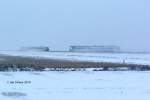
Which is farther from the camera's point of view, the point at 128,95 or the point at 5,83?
the point at 5,83

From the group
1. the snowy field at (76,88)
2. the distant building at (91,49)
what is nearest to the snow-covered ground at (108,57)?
the snowy field at (76,88)

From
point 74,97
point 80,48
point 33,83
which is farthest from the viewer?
point 80,48

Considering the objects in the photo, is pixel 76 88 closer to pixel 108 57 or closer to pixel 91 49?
pixel 108 57

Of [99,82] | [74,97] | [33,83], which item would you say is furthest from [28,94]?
[99,82]

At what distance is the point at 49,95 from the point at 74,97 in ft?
1.54

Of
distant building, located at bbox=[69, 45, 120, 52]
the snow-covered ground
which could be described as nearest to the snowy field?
the snow-covered ground

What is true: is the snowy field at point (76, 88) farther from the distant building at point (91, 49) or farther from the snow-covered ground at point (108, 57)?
the distant building at point (91, 49)

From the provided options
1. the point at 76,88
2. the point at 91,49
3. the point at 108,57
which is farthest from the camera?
the point at 91,49

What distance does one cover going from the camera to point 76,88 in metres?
8.03

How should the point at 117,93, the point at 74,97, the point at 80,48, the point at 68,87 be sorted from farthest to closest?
the point at 80,48, the point at 68,87, the point at 117,93, the point at 74,97

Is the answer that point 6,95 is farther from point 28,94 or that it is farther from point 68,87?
point 68,87

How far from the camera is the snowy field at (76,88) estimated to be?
277 inches

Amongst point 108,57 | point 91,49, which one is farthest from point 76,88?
point 91,49

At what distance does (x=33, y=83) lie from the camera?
8703mm
